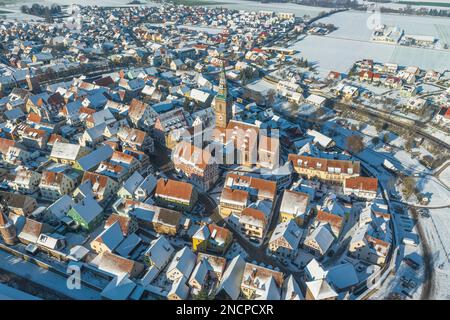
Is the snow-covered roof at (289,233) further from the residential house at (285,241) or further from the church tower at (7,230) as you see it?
the church tower at (7,230)

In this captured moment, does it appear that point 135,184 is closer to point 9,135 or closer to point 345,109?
point 9,135

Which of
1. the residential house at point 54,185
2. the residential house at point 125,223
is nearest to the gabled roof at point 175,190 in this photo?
the residential house at point 125,223

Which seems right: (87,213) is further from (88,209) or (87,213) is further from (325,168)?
(325,168)

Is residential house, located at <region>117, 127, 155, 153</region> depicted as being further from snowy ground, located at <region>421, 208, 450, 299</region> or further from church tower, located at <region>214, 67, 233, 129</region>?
snowy ground, located at <region>421, 208, 450, 299</region>

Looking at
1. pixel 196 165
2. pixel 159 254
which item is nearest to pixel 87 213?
pixel 159 254

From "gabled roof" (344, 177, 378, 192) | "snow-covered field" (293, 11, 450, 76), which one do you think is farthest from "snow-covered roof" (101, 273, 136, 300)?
"snow-covered field" (293, 11, 450, 76)

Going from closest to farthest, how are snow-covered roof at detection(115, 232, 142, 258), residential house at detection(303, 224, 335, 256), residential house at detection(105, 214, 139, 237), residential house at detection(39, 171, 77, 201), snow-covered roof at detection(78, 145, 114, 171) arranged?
snow-covered roof at detection(115, 232, 142, 258), residential house at detection(303, 224, 335, 256), residential house at detection(105, 214, 139, 237), residential house at detection(39, 171, 77, 201), snow-covered roof at detection(78, 145, 114, 171)

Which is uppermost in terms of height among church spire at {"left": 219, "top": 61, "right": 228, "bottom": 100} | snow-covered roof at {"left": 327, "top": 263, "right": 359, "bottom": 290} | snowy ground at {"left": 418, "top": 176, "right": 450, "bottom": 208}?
church spire at {"left": 219, "top": 61, "right": 228, "bottom": 100}

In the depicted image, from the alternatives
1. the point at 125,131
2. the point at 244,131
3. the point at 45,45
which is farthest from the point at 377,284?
the point at 45,45

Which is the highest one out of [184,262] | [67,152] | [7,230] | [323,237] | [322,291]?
[67,152]
